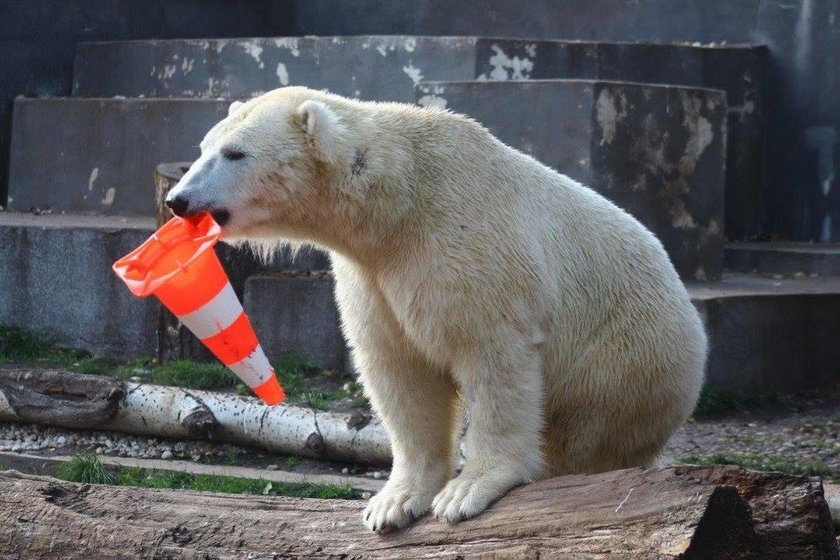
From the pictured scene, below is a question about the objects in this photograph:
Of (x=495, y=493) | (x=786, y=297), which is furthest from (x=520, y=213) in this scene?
(x=786, y=297)

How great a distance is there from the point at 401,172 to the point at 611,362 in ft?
3.17

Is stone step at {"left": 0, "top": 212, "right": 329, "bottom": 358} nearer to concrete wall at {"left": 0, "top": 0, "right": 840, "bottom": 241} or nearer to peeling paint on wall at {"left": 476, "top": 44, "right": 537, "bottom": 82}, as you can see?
peeling paint on wall at {"left": 476, "top": 44, "right": 537, "bottom": 82}

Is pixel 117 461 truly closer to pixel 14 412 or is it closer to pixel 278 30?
pixel 14 412

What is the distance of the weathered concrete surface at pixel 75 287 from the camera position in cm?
910

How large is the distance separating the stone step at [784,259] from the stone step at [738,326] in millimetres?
459

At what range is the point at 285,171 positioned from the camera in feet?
12.9

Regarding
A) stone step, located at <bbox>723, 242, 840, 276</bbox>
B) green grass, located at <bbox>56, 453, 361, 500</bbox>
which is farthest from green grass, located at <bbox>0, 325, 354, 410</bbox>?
stone step, located at <bbox>723, 242, 840, 276</bbox>

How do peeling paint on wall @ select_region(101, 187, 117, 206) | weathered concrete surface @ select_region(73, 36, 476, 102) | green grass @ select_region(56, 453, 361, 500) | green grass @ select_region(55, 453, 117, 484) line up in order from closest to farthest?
green grass @ select_region(56, 453, 361, 500) → green grass @ select_region(55, 453, 117, 484) → weathered concrete surface @ select_region(73, 36, 476, 102) → peeling paint on wall @ select_region(101, 187, 117, 206)

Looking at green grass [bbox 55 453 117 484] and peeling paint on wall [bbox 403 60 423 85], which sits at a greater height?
peeling paint on wall [bbox 403 60 423 85]

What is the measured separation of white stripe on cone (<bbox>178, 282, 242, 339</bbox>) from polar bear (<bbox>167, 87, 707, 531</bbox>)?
0.74 feet

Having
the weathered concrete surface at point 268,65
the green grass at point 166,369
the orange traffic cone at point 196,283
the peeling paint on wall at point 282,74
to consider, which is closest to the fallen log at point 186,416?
the green grass at point 166,369

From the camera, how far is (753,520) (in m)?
3.16

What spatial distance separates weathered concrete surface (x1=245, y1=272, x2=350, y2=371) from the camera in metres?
8.34

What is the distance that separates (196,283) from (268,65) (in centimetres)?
685
